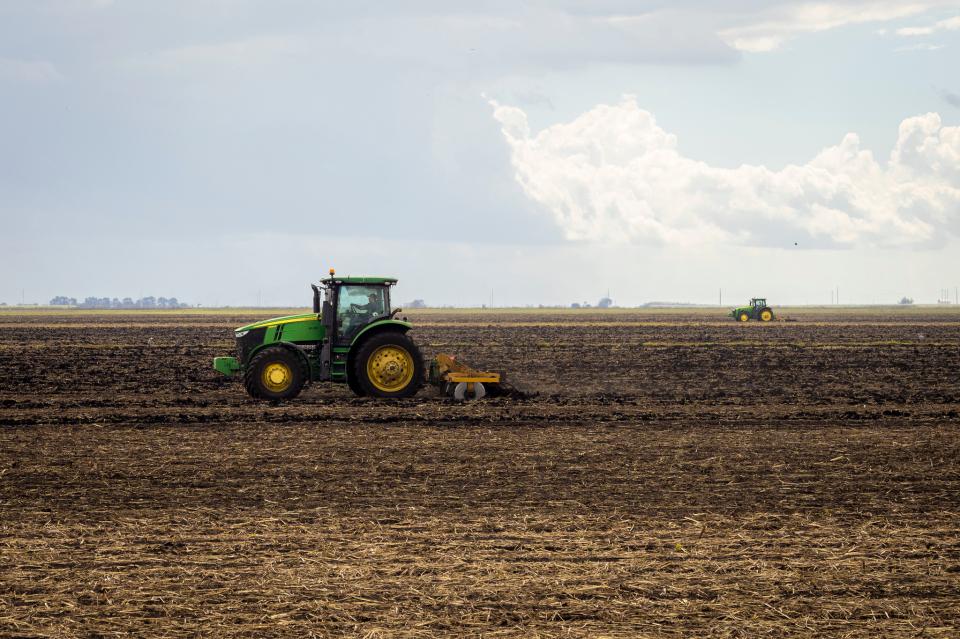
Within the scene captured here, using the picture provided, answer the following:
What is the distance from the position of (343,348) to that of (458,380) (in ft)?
7.67

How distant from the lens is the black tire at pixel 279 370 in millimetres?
18156

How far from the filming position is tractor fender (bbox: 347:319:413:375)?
58.9 ft

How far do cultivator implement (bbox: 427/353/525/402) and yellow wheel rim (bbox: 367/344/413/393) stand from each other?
29.4 inches

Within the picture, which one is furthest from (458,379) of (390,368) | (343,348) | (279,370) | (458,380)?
(279,370)

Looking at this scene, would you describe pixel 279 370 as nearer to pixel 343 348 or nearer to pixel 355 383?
pixel 343 348

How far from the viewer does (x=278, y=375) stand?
1828 cm

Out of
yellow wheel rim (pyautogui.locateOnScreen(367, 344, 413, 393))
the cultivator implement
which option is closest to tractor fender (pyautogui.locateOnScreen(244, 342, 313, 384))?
yellow wheel rim (pyautogui.locateOnScreen(367, 344, 413, 393))

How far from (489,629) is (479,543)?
77.9 inches

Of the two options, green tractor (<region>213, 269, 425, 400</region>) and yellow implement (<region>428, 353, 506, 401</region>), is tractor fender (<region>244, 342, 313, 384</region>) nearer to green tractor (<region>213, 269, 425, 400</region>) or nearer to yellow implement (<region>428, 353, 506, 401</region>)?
green tractor (<region>213, 269, 425, 400</region>)

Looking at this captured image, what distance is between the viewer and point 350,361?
59.1ft

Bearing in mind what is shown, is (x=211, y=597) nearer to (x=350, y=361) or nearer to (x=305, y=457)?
(x=305, y=457)

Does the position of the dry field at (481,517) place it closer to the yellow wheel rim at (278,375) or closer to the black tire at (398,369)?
the black tire at (398,369)

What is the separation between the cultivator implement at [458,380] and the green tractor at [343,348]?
59 centimetres

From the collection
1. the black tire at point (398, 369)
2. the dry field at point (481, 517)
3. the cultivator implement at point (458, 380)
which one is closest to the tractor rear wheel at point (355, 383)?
the black tire at point (398, 369)
